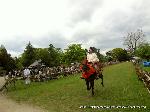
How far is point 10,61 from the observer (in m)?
79.6

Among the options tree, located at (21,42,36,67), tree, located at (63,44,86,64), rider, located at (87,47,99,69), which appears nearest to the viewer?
rider, located at (87,47,99,69)

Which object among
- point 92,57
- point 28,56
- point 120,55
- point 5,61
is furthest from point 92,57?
point 120,55

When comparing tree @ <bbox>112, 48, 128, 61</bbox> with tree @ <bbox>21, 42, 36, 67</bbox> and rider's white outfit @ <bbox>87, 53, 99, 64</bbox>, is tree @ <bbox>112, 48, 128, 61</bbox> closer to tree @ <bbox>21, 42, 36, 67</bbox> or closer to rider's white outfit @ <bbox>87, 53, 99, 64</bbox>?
tree @ <bbox>21, 42, 36, 67</bbox>

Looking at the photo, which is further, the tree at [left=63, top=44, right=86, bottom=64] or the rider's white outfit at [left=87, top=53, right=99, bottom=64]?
the tree at [left=63, top=44, right=86, bottom=64]

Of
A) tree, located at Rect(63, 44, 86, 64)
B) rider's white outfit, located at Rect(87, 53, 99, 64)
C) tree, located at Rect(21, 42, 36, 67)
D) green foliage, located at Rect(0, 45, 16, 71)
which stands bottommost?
rider's white outfit, located at Rect(87, 53, 99, 64)

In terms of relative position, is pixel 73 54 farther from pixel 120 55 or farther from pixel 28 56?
pixel 28 56

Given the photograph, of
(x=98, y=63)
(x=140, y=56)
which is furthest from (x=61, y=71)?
(x=140, y=56)

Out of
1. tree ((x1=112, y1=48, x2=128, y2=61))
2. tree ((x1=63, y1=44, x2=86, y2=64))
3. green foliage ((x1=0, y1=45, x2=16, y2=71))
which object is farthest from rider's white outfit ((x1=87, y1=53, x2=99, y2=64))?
tree ((x1=112, y1=48, x2=128, y2=61))

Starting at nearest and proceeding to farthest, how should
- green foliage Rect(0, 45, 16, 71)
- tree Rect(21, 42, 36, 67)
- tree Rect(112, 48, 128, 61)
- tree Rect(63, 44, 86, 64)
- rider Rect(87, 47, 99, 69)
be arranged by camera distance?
rider Rect(87, 47, 99, 69) → green foliage Rect(0, 45, 16, 71) → tree Rect(21, 42, 36, 67) → tree Rect(63, 44, 86, 64) → tree Rect(112, 48, 128, 61)

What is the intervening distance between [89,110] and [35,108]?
10.4 ft

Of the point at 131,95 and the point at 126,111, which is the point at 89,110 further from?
the point at 131,95

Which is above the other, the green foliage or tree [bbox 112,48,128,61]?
tree [bbox 112,48,128,61]

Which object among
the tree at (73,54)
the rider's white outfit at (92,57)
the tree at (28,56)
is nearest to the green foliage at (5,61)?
the tree at (28,56)

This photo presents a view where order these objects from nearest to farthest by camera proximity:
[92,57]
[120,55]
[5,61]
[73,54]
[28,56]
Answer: [92,57] < [5,61] < [28,56] < [73,54] < [120,55]
